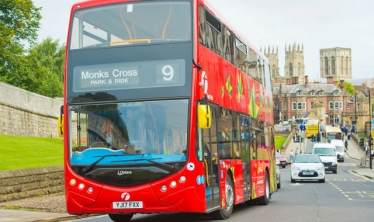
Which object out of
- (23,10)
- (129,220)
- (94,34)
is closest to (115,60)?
(94,34)

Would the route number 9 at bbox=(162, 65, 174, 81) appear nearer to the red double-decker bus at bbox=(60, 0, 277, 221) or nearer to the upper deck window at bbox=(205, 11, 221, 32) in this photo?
the red double-decker bus at bbox=(60, 0, 277, 221)

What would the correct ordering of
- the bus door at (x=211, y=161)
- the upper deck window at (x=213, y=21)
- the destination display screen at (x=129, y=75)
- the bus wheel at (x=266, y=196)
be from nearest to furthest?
the destination display screen at (x=129, y=75), the bus door at (x=211, y=161), the upper deck window at (x=213, y=21), the bus wheel at (x=266, y=196)

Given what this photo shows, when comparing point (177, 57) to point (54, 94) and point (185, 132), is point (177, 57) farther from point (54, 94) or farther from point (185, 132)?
point (54, 94)

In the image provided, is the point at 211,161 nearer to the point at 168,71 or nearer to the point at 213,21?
the point at 168,71

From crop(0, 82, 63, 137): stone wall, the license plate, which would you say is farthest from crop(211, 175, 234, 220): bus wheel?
crop(0, 82, 63, 137): stone wall

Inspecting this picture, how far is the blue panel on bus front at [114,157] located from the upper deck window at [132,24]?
2.08 metres

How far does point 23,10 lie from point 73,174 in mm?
42110

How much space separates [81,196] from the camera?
14102mm

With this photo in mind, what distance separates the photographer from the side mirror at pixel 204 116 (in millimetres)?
13555

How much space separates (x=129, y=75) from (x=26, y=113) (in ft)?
95.9

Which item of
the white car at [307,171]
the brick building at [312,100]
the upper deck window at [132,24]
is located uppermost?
the brick building at [312,100]

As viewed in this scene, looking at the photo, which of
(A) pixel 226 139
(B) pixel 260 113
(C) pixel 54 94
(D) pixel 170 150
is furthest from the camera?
(C) pixel 54 94

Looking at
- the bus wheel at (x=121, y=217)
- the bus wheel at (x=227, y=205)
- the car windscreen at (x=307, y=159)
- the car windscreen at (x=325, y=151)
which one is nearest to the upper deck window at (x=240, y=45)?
the bus wheel at (x=227, y=205)

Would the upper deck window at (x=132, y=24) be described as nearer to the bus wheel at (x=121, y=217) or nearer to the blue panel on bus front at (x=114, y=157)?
the blue panel on bus front at (x=114, y=157)
